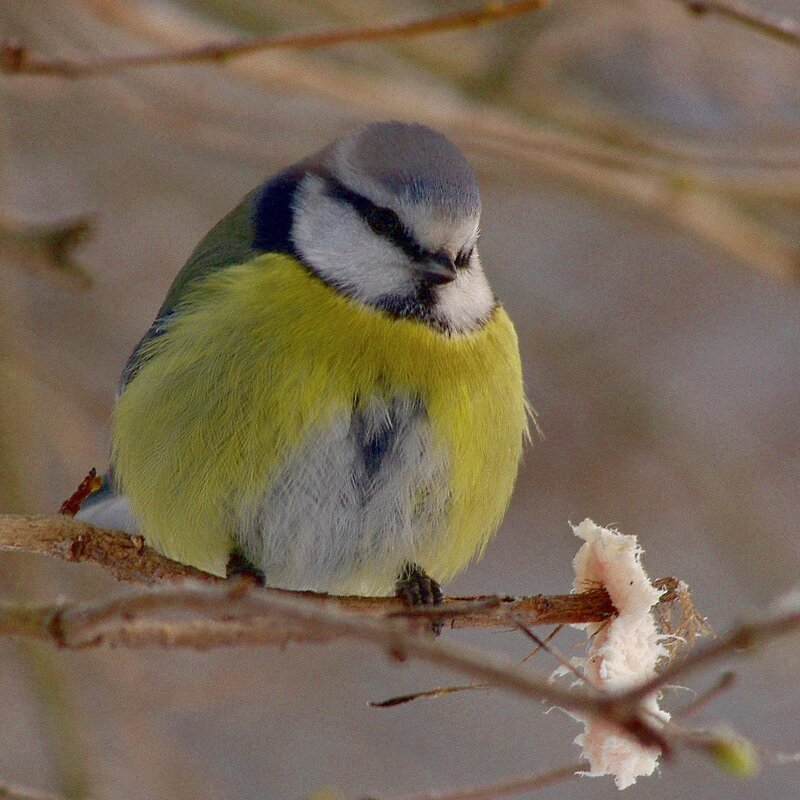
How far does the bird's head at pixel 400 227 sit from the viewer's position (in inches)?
100

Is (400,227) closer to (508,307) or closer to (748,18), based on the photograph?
(748,18)

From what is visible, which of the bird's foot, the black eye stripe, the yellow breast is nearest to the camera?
the yellow breast

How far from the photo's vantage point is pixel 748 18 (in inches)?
92.4

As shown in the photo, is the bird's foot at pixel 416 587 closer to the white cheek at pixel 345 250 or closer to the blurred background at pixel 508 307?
the white cheek at pixel 345 250

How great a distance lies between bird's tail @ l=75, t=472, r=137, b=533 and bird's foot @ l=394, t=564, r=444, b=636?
0.80 meters

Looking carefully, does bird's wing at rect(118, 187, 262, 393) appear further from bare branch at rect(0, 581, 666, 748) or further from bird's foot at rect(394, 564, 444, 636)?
bare branch at rect(0, 581, 666, 748)

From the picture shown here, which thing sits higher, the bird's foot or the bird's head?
the bird's head

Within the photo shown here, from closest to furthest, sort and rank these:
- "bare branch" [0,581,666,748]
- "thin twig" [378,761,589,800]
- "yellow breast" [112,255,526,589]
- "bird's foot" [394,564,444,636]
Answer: "bare branch" [0,581,666,748] < "thin twig" [378,761,589,800] < "yellow breast" [112,255,526,589] < "bird's foot" [394,564,444,636]

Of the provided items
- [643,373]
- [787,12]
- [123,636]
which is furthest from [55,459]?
[787,12]

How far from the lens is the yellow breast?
8.08 ft

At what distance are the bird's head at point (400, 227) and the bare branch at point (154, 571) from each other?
0.72m

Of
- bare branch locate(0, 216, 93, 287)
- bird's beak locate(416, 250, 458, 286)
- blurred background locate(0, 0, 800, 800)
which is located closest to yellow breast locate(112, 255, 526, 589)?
bird's beak locate(416, 250, 458, 286)

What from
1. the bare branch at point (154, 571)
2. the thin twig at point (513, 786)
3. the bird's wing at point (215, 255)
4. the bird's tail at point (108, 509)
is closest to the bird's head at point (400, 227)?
the bird's wing at point (215, 255)

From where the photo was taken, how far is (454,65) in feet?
13.5
